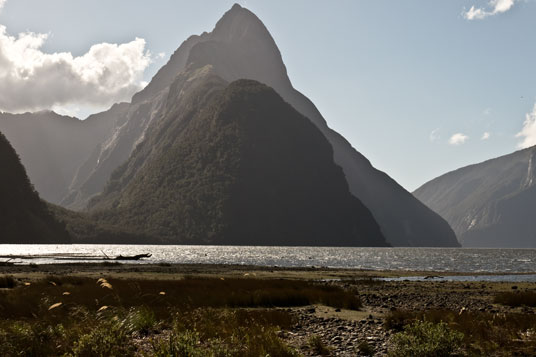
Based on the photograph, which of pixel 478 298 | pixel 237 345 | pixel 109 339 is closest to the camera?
pixel 109 339

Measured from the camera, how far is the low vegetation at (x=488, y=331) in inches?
582

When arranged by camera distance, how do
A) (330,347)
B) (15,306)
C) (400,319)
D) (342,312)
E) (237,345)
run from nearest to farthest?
(237,345) < (330,347) < (400,319) < (15,306) < (342,312)

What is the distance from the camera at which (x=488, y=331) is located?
16.8 m

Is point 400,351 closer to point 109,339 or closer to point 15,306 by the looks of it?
point 109,339

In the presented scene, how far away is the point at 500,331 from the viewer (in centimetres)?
1661

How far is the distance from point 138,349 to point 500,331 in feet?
37.6

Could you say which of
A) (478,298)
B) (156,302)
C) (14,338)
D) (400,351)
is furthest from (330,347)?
(478,298)

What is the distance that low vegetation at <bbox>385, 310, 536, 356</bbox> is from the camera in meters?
14.8

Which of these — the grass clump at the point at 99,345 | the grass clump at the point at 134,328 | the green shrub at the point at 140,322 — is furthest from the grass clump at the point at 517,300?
the grass clump at the point at 99,345

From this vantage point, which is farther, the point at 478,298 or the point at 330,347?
the point at 478,298

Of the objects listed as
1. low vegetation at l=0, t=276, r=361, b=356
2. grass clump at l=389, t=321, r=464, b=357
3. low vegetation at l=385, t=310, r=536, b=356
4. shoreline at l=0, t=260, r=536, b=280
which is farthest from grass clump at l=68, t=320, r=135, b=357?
shoreline at l=0, t=260, r=536, b=280

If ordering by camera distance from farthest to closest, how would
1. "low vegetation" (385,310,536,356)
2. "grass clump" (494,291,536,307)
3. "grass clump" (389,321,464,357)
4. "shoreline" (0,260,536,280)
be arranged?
"shoreline" (0,260,536,280)
"grass clump" (494,291,536,307)
"low vegetation" (385,310,536,356)
"grass clump" (389,321,464,357)

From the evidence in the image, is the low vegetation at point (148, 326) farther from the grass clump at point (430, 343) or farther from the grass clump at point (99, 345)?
the grass clump at point (430, 343)

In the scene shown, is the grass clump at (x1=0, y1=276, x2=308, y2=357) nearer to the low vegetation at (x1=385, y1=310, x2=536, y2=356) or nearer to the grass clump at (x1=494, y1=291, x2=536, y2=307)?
the low vegetation at (x1=385, y1=310, x2=536, y2=356)
